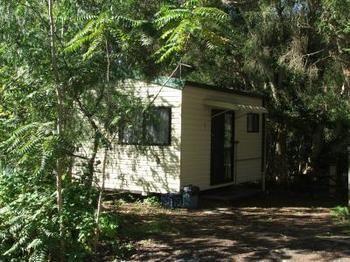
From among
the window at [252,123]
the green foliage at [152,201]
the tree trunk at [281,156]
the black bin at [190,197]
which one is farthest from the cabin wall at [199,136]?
the tree trunk at [281,156]

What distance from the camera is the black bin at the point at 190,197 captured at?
10.3 m

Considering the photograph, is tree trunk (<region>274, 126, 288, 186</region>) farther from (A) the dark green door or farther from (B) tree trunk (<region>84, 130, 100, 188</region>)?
(B) tree trunk (<region>84, 130, 100, 188</region>)

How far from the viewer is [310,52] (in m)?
12.0

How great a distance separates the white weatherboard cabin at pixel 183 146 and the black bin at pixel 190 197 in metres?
0.28

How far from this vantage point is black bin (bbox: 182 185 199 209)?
33.7 feet

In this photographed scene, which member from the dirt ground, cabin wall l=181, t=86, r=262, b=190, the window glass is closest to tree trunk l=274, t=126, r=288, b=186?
cabin wall l=181, t=86, r=262, b=190

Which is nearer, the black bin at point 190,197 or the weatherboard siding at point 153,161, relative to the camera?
the black bin at point 190,197

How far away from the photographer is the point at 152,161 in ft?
36.0

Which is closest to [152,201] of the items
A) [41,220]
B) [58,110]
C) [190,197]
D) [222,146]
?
[190,197]

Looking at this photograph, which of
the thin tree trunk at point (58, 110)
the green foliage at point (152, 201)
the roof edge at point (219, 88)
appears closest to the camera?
the thin tree trunk at point (58, 110)

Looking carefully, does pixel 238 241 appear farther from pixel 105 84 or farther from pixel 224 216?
pixel 105 84

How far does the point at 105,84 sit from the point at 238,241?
114 inches

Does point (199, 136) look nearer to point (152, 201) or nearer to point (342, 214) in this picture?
point (152, 201)

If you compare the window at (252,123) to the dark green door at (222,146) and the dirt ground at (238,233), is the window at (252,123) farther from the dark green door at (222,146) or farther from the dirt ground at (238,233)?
the dirt ground at (238,233)
